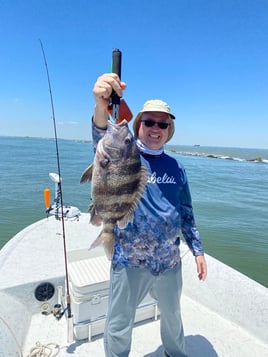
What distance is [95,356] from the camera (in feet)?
8.06

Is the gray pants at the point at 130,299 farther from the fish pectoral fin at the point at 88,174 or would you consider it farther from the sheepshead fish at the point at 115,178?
the fish pectoral fin at the point at 88,174

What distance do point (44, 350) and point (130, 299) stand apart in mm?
1251

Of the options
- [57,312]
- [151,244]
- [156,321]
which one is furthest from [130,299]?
[57,312]

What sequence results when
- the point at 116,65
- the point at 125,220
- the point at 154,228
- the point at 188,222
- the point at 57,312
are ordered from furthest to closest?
the point at 57,312
the point at 188,222
the point at 154,228
the point at 125,220
the point at 116,65

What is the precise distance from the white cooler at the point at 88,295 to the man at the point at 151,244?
506 millimetres

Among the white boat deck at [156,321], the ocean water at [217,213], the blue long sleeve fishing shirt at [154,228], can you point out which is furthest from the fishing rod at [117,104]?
the ocean water at [217,213]

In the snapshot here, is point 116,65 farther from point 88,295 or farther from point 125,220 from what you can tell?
point 88,295

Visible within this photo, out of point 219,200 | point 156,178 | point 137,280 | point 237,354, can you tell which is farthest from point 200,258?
point 219,200

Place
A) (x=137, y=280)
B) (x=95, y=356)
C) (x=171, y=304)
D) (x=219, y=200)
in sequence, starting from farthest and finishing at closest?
(x=219, y=200)
(x=95, y=356)
(x=171, y=304)
(x=137, y=280)

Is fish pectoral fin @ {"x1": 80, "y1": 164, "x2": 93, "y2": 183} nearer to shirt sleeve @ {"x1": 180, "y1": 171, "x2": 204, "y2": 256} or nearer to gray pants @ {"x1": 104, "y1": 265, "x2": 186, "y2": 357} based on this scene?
gray pants @ {"x1": 104, "y1": 265, "x2": 186, "y2": 357}

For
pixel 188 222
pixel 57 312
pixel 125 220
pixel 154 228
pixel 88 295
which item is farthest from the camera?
pixel 57 312

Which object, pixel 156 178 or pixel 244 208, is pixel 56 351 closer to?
pixel 156 178

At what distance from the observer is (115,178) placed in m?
1.48

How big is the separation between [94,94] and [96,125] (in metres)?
0.20
